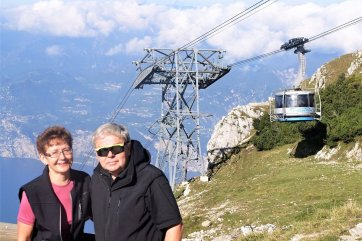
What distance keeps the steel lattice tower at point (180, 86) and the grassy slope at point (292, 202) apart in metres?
10.1

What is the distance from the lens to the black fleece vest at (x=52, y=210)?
463cm

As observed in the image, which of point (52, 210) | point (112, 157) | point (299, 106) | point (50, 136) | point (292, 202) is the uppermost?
point (299, 106)

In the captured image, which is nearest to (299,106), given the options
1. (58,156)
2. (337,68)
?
(58,156)

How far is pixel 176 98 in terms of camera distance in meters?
36.8

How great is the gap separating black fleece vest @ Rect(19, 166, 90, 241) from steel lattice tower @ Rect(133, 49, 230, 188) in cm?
3007

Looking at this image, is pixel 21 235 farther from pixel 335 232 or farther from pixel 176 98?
pixel 176 98

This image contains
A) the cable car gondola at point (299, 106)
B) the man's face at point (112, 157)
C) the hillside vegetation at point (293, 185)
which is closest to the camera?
the man's face at point (112, 157)

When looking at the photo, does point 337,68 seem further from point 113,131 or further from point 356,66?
point 113,131

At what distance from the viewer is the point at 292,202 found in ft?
53.4

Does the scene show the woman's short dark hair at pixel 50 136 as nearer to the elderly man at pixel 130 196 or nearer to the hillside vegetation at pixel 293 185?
the elderly man at pixel 130 196

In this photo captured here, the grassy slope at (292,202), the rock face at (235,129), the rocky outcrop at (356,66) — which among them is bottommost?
the grassy slope at (292,202)

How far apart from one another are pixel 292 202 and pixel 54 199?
41.9 ft

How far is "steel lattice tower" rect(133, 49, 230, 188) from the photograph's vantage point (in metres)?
36.3

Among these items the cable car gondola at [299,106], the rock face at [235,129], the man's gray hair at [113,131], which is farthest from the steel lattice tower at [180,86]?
the man's gray hair at [113,131]
